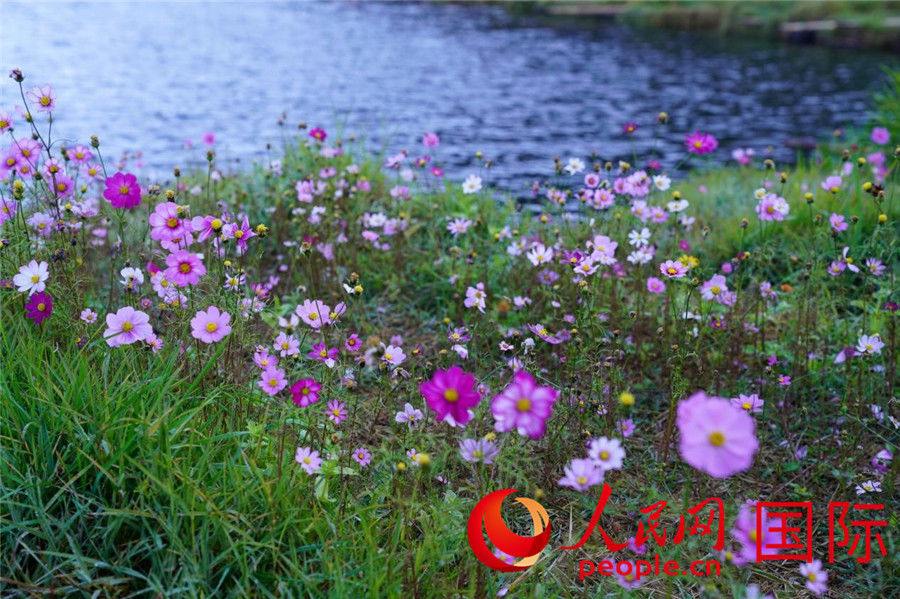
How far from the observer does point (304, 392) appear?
168 centimetres

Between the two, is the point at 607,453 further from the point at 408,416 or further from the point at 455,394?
the point at 408,416

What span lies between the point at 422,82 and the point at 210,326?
36.2ft

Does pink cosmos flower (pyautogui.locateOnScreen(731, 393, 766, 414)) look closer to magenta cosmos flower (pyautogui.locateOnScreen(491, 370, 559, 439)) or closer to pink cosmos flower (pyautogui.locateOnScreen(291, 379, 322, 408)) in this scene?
magenta cosmos flower (pyautogui.locateOnScreen(491, 370, 559, 439))

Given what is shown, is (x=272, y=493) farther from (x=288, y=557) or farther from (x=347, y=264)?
(x=347, y=264)

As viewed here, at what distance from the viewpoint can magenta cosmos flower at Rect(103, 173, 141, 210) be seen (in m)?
2.01

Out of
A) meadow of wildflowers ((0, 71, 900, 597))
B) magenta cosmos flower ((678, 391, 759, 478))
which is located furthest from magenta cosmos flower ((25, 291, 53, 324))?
magenta cosmos flower ((678, 391, 759, 478))

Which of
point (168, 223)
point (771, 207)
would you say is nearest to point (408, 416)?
point (168, 223)

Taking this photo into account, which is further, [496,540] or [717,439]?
[496,540]

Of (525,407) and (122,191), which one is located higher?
(122,191)

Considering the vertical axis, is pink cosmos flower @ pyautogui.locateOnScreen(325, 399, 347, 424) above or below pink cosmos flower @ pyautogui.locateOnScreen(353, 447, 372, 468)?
above

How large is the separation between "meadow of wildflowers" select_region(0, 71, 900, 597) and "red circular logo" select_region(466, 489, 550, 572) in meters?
0.06

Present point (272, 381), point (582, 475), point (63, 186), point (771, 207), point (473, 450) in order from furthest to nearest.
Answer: point (771, 207), point (63, 186), point (272, 381), point (473, 450), point (582, 475)

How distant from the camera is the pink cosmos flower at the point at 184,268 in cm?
185

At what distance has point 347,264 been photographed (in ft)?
10.8
